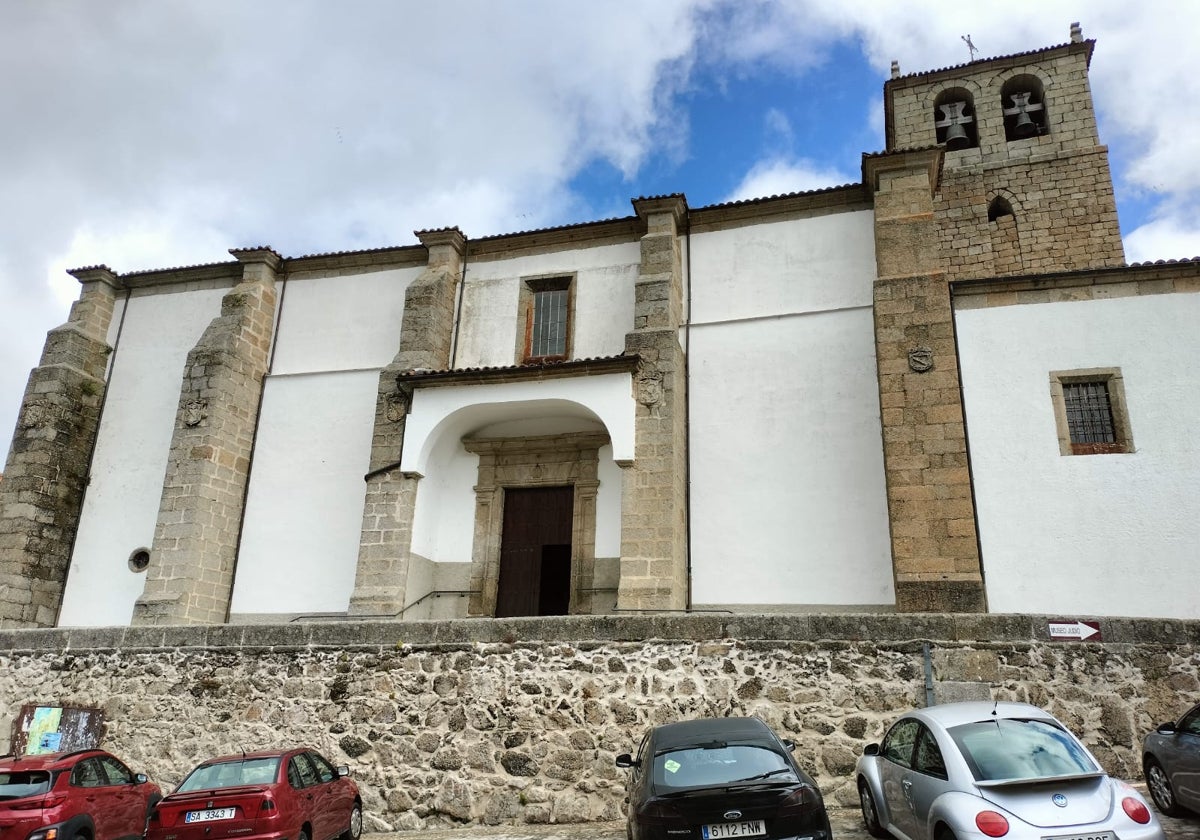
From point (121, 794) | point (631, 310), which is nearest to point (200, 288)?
point (631, 310)

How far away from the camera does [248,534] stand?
1541 centimetres

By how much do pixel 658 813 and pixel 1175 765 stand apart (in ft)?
13.7

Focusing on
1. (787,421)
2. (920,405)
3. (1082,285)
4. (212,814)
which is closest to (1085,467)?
(920,405)

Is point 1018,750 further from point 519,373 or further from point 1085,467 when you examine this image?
point 519,373

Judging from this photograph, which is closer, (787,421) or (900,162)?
(787,421)

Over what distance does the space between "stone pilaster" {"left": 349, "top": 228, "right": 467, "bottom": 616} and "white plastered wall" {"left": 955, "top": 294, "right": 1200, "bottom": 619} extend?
8.68 m

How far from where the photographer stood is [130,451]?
54.1ft

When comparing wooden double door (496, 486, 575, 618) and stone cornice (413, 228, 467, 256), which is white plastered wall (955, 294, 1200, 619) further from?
stone cornice (413, 228, 467, 256)

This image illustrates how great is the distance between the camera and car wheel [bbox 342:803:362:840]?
825 centimetres

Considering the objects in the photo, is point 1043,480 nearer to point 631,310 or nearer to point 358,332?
point 631,310

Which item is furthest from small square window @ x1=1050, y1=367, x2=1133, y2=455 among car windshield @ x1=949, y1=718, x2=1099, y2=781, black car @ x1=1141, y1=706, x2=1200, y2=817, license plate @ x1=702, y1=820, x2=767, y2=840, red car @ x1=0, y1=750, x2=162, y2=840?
red car @ x1=0, y1=750, x2=162, y2=840

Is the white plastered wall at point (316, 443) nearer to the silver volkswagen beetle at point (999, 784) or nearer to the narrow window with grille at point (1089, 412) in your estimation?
the silver volkswagen beetle at point (999, 784)

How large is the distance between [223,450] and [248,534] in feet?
5.13

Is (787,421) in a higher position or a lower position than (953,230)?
lower
